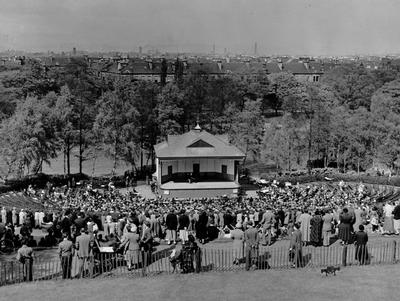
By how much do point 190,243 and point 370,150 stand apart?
43.1m

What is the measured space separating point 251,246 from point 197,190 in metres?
28.6

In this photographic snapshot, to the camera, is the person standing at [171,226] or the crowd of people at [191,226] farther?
the person standing at [171,226]

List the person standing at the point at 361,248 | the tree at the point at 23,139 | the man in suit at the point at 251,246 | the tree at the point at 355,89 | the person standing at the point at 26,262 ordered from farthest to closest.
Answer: the tree at the point at 355,89 < the tree at the point at 23,139 < the person standing at the point at 361,248 < the man in suit at the point at 251,246 < the person standing at the point at 26,262

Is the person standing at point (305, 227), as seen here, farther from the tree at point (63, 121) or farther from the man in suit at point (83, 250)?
the tree at point (63, 121)

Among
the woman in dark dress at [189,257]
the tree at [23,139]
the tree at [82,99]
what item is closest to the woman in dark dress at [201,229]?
the woman in dark dress at [189,257]

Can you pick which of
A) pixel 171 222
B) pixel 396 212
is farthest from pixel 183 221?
pixel 396 212

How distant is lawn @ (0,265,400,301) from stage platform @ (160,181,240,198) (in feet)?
95.1

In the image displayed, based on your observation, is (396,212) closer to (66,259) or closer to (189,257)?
(189,257)

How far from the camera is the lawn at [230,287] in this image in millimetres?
16703

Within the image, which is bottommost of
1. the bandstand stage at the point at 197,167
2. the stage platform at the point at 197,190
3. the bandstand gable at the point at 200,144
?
the stage platform at the point at 197,190

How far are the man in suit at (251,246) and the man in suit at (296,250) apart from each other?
1.26 m

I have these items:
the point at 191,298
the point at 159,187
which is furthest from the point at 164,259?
the point at 159,187

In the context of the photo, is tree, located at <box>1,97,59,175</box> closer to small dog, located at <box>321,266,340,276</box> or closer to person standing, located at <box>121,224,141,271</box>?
person standing, located at <box>121,224,141,271</box>

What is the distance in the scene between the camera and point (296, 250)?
64.5 ft
